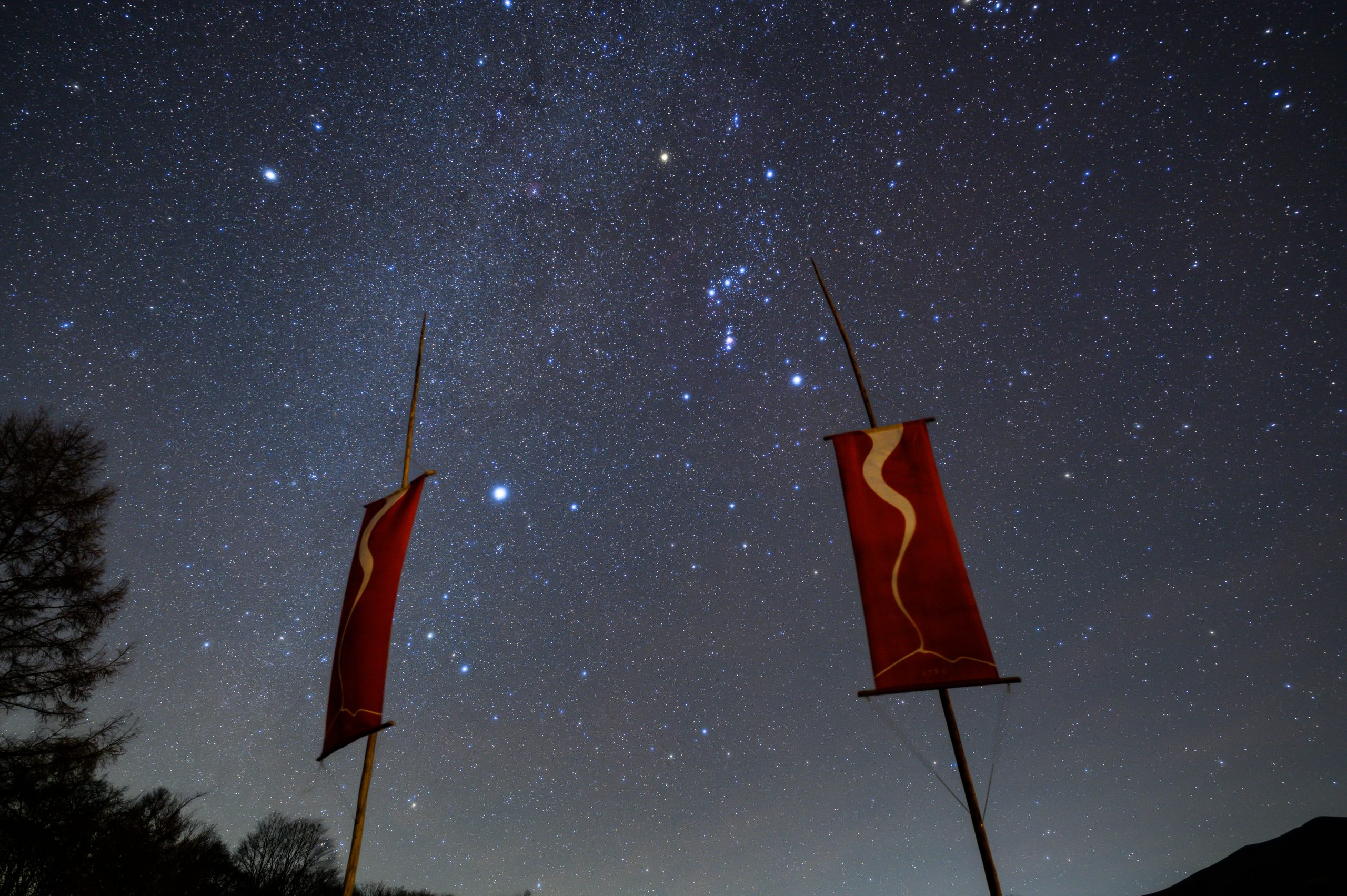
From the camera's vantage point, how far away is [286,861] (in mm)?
39688

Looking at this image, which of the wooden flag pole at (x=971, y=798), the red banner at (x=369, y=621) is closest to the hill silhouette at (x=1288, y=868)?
the wooden flag pole at (x=971, y=798)

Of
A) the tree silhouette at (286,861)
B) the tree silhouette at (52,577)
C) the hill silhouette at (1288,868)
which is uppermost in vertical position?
the tree silhouette at (52,577)

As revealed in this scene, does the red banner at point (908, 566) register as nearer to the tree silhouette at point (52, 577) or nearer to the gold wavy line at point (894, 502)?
the gold wavy line at point (894, 502)

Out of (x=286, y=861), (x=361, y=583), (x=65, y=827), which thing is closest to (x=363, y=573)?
(x=361, y=583)

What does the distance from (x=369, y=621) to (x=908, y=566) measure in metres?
5.92

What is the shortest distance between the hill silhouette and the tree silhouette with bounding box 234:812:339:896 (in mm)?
71316

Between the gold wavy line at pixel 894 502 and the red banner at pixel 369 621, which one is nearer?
the gold wavy line at pixel 894 502

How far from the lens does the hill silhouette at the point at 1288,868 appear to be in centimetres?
4322

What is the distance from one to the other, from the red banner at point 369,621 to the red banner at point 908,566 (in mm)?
5244

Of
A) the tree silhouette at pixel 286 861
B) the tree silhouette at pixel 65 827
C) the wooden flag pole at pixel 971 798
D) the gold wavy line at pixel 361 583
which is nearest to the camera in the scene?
the wooden flag pole at pixel 971 798

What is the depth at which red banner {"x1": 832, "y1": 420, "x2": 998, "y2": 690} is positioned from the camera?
5438mm

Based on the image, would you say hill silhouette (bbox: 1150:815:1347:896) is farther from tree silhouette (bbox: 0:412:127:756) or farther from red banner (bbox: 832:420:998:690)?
tree silhouette (bbox: 0:412:127:756)

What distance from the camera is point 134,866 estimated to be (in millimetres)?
15500

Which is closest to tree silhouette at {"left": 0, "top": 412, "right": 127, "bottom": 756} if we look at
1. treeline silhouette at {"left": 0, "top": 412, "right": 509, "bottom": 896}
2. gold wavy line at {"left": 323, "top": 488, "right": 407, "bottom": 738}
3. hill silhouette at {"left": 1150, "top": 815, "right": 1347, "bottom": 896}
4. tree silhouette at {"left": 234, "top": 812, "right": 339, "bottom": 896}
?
treeline silhouette at {"left": 0, "top": 412, "right": 509, "bottom": 896}
